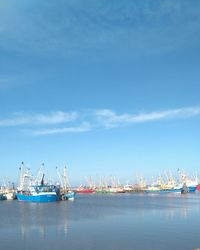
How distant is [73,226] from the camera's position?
53656 mm

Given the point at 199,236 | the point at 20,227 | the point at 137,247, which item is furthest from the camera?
the point at 20,227

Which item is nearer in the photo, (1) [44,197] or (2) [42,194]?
(1) [44,197]

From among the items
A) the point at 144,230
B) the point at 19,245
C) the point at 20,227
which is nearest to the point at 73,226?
the point at 20,227

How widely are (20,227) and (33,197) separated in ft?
254

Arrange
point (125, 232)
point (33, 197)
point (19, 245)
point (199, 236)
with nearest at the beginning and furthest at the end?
1. point (19, 245)
2. point (199, 236)
3. point (125, 232)
4. point (33, 197)

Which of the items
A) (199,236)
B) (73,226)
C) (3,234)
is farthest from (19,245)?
(199,236)

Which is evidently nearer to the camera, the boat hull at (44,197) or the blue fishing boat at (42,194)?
the boat hull at (44,197)

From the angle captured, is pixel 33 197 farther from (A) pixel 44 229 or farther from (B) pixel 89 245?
(B) pixel 89 245

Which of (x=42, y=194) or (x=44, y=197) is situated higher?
(x=42, y=194)

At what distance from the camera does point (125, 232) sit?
46469 millimetres

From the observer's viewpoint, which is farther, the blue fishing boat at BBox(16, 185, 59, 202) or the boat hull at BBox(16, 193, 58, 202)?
the blue fishing boat at BBox(16, 185, 59, 202)

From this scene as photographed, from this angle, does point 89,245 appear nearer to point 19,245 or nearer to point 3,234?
point 19,245

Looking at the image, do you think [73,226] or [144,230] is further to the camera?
[73,226]

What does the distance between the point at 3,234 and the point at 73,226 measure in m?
10.5
